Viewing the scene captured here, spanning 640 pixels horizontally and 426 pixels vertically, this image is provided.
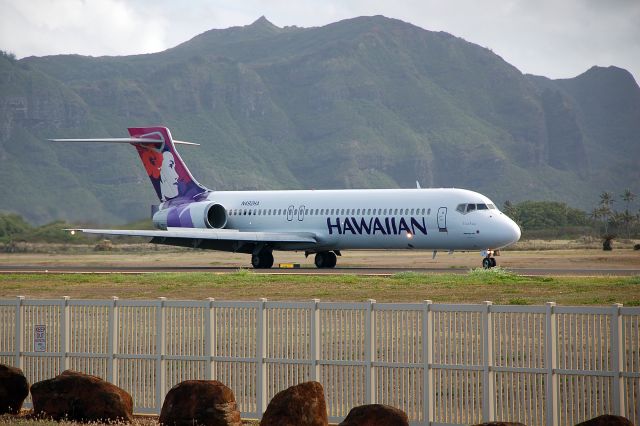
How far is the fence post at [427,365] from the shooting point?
44.8ft

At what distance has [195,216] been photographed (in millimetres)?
51312

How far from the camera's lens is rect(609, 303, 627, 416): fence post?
41.7ft

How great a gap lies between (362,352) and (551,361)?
2.54 meters

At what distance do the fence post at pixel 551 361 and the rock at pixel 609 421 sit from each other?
1.13m

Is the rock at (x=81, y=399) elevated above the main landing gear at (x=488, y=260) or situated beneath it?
situated beneath

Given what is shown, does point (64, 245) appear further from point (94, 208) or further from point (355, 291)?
point (355, 291)

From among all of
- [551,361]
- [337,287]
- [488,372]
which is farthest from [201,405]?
[337,287]

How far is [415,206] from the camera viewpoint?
144 feet

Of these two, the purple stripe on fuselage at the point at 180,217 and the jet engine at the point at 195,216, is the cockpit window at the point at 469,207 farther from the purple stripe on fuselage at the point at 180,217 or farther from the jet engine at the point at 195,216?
the purple stripe on fuselage at the point at 180,217

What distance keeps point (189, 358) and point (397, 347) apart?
2901 mm

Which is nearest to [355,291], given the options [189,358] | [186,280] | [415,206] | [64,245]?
[186,280]

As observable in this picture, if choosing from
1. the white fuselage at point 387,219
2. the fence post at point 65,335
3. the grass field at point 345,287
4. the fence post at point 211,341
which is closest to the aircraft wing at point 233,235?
the white fuselage at point 387,219

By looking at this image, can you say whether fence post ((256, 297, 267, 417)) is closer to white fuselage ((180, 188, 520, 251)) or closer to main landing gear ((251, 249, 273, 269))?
white fuselage ((180, 188, 520, 251))

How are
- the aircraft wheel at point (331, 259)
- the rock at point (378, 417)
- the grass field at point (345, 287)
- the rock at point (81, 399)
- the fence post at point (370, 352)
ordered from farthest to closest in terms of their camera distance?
the aircraft wheel at point (331, 259)
the grass field at point (345, 287)
the rock at point (81, 399)
the fence post at point (370, 352)
the rock at point (378, 417)
